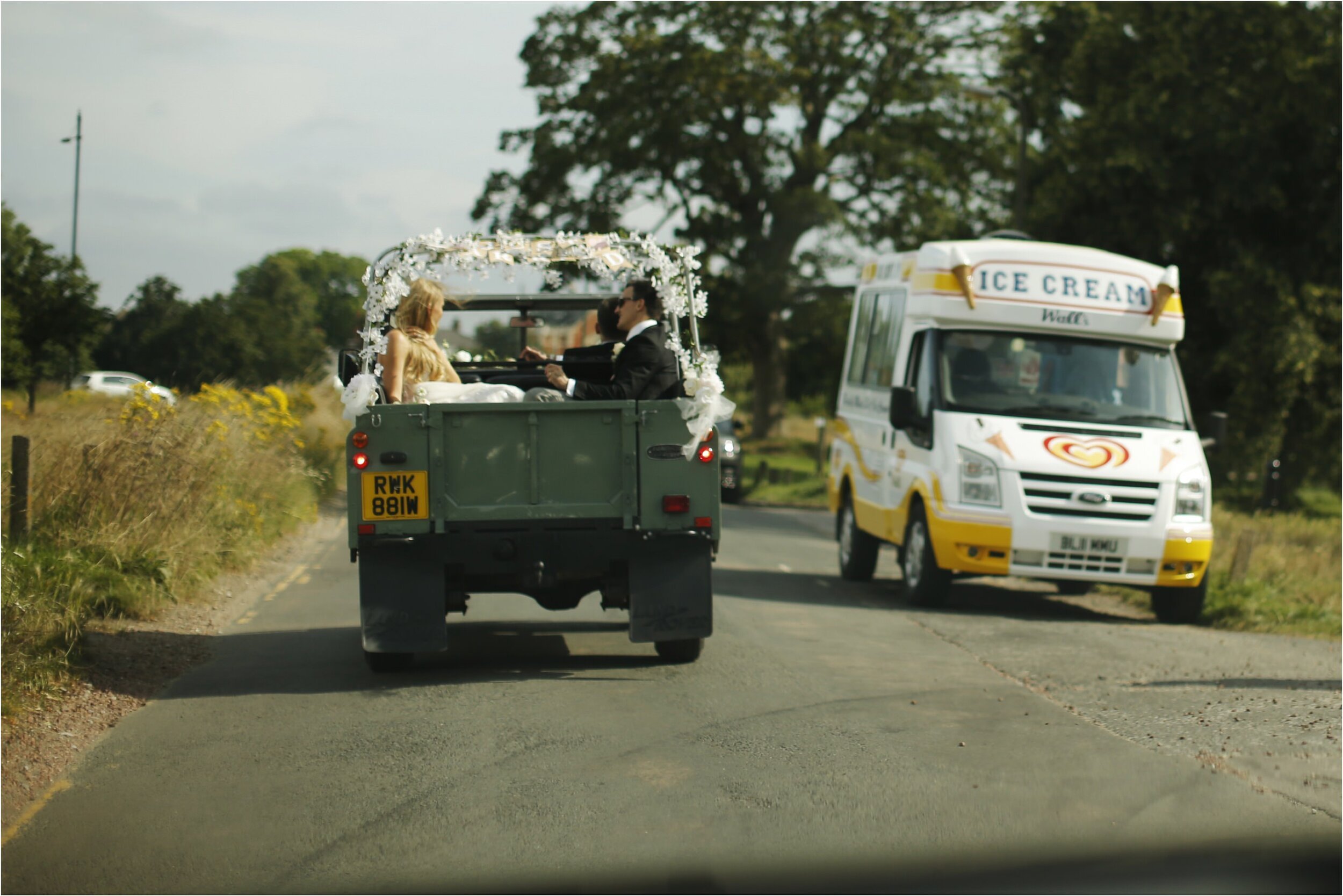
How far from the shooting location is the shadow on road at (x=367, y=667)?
7.81 meters

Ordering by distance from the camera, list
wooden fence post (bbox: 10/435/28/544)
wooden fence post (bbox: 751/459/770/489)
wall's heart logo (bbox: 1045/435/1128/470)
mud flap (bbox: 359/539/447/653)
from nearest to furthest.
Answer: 1. mud flap (bbox: 359/539/447/653)
2. wooden fence post (bbox: 10/435/28/544)
3. wall's heart logo (bbox: 1045/435/1128/470)
4. wooden fence post (bbox: 751/459/770/489)

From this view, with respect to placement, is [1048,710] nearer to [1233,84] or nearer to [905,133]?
[1233,84]

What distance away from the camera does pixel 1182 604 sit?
38.0 feet

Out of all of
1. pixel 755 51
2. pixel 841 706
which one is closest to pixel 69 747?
pixel 841 706

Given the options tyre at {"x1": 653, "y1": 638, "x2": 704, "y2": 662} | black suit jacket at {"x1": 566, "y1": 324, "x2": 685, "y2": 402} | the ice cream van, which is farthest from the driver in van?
the ice cream van

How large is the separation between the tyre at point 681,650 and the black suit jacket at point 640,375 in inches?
57.3

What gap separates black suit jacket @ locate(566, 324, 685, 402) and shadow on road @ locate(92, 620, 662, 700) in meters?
1.60

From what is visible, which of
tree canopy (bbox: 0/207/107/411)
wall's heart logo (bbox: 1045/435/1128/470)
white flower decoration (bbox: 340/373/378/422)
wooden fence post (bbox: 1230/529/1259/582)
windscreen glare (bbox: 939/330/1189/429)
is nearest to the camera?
white flower decoration (bbox: 340/373/378/422)

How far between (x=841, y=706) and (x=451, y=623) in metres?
3.91

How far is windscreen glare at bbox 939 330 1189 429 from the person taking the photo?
38.6 ft

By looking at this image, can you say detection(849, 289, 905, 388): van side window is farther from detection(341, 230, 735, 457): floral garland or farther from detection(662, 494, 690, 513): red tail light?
detection(662, 494, 690, 513): red tail light

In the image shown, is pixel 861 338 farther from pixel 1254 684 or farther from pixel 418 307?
pixel 418 307

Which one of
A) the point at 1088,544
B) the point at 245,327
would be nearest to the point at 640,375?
the point at 1088,544

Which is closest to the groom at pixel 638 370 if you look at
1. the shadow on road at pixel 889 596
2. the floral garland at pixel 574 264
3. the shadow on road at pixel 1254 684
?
the floral garland at pixel 574 264
